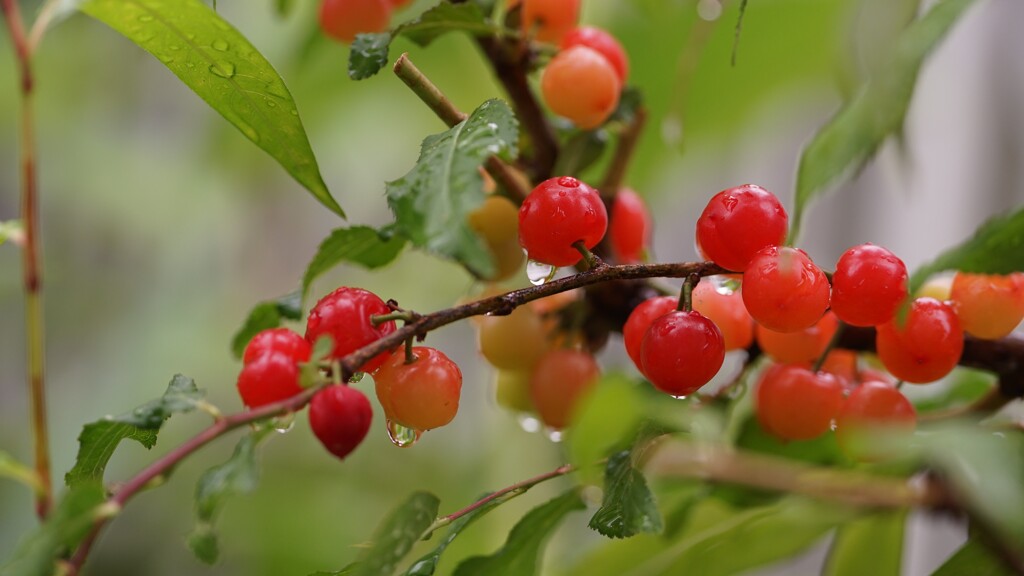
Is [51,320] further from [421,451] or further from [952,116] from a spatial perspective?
[952,116]

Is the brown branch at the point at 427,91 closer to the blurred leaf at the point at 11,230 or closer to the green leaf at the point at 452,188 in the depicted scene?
the green leaf at the point at 452,188

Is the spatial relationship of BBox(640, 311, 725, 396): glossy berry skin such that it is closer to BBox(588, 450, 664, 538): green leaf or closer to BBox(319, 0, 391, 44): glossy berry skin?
BBox(588, 450, 664, 538): green leaf

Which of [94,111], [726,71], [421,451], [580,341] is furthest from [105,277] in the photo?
[580,341]

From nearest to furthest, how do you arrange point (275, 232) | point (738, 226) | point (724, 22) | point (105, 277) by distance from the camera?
point (738, 226) → point (724, 22) → point (105, 277) → point (275, 232)

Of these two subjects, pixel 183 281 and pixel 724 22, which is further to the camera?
pixel 183 281

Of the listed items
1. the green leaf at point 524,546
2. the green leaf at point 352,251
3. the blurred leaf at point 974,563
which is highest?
the green leaf at point 352,251

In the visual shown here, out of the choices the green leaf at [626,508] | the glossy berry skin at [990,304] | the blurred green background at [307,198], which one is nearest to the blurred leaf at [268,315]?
the green leaf at [626,508]

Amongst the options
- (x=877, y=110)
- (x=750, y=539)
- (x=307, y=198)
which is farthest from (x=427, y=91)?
(x=307, y=198)
